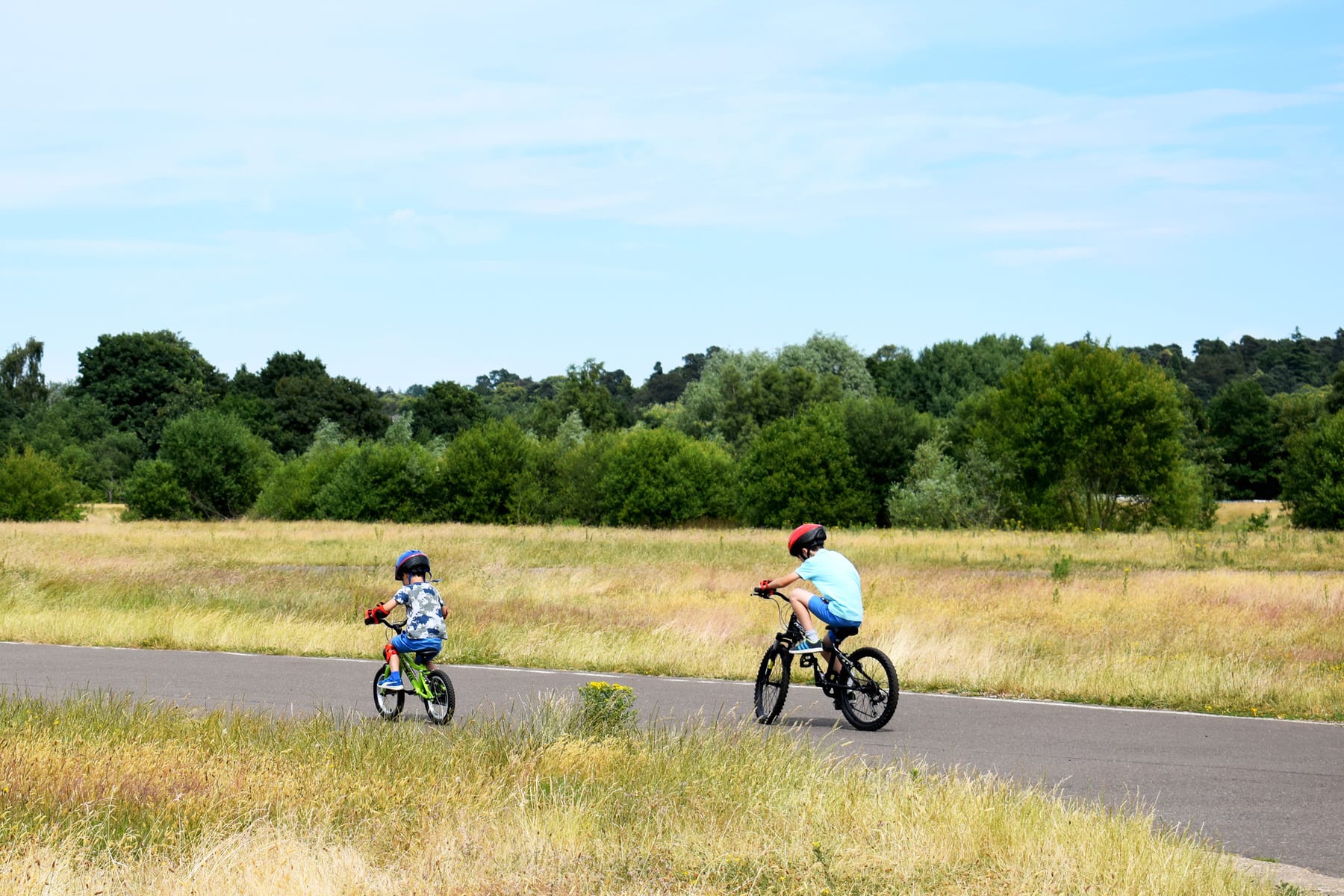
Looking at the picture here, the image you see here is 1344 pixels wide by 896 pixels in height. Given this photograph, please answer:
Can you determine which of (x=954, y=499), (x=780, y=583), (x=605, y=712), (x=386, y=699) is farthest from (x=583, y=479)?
(x=605, y=712)

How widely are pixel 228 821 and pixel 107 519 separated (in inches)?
3052

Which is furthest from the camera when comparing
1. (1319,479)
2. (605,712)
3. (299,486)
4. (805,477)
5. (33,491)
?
(299,486)

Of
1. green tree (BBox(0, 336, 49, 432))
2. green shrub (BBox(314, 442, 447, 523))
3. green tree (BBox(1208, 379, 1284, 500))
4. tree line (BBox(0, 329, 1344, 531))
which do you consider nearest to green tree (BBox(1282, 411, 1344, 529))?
tree line (BBox(0, 329, 1344, 531))

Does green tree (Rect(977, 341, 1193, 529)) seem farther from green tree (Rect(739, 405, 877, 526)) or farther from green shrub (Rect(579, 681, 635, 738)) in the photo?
green shrub (Rect(579, 681, 635, 738))

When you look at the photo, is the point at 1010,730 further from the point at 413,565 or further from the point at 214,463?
the point at 214,463

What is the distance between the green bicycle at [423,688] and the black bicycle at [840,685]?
262cm

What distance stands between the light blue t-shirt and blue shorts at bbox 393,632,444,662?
3.09 metres

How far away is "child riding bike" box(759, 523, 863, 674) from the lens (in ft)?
34.0

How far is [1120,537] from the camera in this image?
47.5 m

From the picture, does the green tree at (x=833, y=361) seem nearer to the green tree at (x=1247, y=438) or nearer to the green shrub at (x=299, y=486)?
the green tree at (x=1247, y=438)

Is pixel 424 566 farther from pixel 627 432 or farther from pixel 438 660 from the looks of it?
pixel 627 432

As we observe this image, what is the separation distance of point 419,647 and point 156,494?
7384cm

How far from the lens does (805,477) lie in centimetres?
7338

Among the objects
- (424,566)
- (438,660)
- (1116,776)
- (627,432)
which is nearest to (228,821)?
(424,566)
